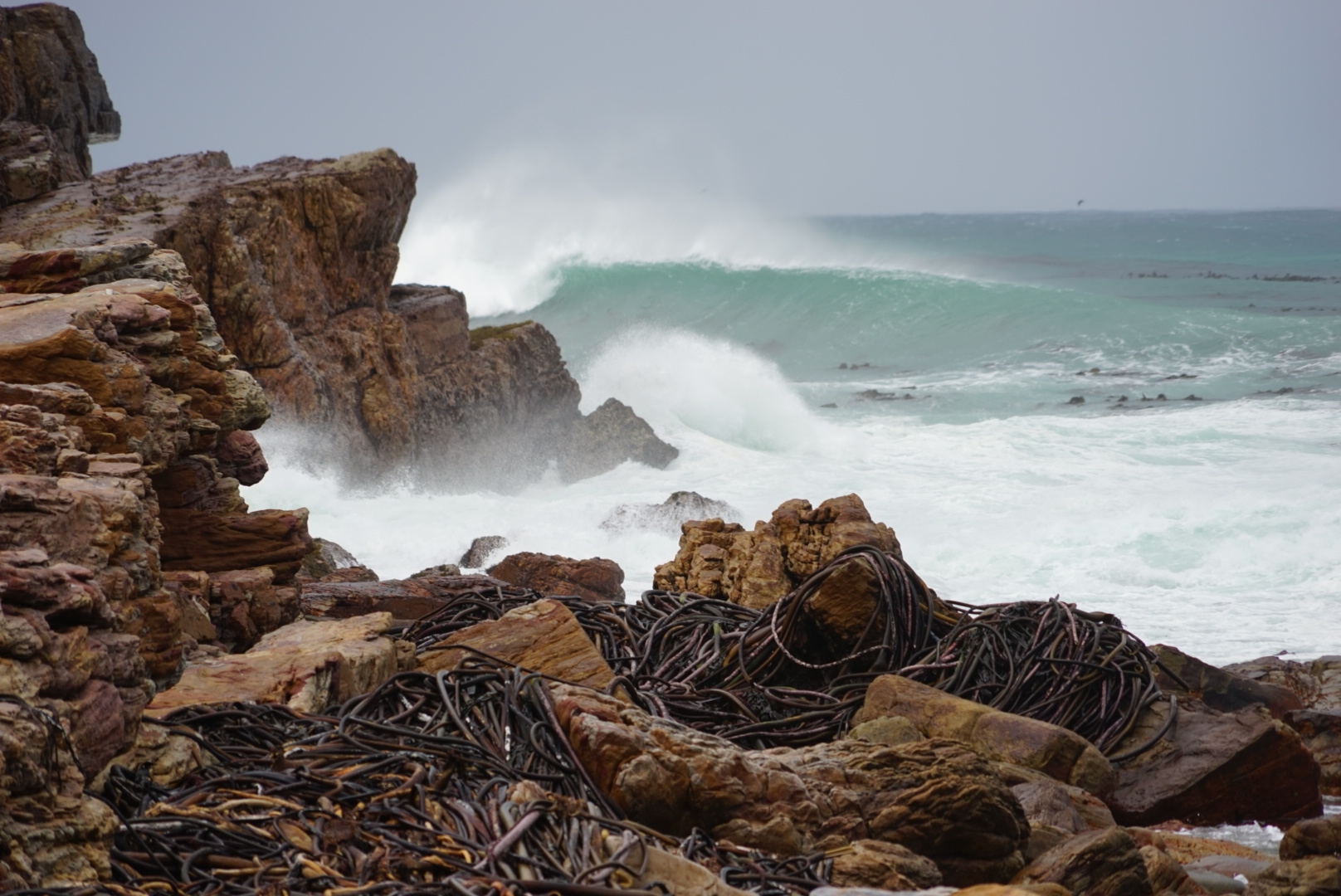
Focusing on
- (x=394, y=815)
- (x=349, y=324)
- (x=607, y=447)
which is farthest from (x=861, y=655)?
(x=607, y=447)

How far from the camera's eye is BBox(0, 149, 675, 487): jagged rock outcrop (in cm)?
1528

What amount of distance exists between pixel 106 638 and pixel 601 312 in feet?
126

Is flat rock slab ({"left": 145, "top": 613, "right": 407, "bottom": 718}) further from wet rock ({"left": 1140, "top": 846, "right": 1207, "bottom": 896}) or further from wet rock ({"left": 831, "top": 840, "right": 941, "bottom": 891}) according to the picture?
wet rock ({"left": 1140, "top": 846, "right": 1207, "bottom": 896})

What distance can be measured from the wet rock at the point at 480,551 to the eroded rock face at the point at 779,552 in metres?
5.89

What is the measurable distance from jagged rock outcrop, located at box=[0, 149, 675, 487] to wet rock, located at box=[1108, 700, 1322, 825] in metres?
11.4

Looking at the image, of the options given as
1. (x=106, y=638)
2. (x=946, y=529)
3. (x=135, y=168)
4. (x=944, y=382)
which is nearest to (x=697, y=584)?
(x=106, y=638)

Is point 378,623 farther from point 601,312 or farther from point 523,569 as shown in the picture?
point 601,312

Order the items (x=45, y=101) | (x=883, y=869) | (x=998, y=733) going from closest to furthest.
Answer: (x=883, y=869)
(x=998, y=733)
(x=45, y=101)

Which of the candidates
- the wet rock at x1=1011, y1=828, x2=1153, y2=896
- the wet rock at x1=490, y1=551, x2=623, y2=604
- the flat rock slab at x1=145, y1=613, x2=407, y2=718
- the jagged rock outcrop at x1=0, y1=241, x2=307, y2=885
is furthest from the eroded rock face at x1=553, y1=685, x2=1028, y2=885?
the wet rock at x1=490, y1=551, x2=623, y2=604

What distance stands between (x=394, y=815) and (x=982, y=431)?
64.6 ft

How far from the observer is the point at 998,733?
5262 mm

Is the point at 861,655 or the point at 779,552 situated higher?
the point at 779,552

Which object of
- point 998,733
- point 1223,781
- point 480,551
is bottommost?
point 480,551

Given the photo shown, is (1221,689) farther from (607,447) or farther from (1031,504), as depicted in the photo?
(607,447)
